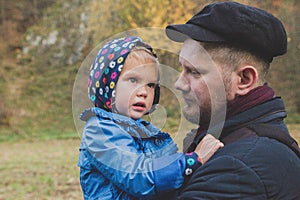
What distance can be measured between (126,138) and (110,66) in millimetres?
336

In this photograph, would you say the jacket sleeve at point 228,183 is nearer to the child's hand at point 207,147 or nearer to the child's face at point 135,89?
the child's hand at point 207,147

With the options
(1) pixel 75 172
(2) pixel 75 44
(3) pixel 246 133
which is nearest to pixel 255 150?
(3) pixel 246 133

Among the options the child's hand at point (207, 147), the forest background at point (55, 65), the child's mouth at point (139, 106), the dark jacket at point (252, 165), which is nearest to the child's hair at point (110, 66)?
the child's mouth at point (139, 106)

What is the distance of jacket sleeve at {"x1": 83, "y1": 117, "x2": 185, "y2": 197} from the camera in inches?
74.2

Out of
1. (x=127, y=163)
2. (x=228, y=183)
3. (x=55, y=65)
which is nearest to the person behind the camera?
(x=228, y=183)

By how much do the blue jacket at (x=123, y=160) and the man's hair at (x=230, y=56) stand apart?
15.6 inches

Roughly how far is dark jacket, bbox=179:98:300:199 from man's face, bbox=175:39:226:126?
103 mm

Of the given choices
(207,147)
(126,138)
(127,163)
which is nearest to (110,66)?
(126,138)

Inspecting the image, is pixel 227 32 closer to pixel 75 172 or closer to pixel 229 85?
pixel 229 85

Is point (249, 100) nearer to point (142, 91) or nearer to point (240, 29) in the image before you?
point (240, 29)

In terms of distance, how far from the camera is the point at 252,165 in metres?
1.56

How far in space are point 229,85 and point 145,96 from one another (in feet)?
1.72

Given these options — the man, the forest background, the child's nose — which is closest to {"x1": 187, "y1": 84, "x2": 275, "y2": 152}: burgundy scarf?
the man

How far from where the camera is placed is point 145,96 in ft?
7.16
